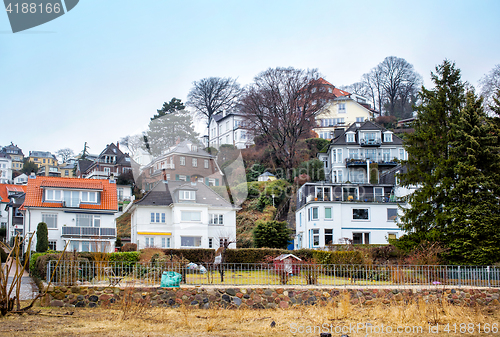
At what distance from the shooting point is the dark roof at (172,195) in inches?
1705

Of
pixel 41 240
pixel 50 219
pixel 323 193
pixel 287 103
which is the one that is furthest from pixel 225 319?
pixel 287 103

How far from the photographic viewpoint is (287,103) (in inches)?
2323

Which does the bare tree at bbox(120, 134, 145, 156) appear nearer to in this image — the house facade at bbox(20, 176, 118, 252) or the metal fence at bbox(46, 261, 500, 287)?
the house facade at bbox(20, 176, 118, 252)

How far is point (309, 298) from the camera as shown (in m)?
19.2

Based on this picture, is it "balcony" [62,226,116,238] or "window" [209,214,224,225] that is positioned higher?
"window" [209,214,224,225]

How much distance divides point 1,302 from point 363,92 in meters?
85.7

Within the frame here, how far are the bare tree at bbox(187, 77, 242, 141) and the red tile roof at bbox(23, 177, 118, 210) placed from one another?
136 ft

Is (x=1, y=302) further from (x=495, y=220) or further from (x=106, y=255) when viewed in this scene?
(x=495, y=220)

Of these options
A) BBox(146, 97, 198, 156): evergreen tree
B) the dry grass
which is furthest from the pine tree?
BBox(146, 97, 198, 156): evergreen tree

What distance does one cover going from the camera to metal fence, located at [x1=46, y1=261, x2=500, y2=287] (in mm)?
19030

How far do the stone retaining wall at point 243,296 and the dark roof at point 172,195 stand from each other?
81.7 ft

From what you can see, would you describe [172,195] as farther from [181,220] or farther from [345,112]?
[345,112]

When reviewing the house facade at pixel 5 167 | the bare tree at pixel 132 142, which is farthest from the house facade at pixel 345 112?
the house facade at pixel 5 167

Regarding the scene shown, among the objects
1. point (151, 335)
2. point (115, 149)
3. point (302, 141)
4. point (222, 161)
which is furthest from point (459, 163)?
point (115, 149)
